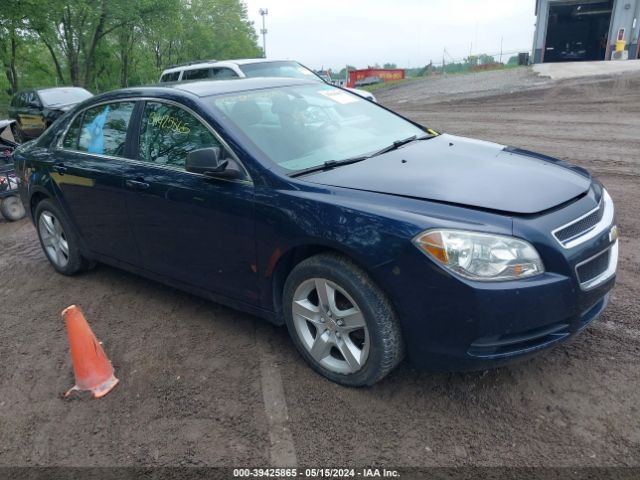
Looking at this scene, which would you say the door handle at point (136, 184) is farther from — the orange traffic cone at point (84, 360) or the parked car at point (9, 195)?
the parked car at point (9, 195)

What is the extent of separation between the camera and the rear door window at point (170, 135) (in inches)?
144

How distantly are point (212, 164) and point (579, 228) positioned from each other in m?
2.09

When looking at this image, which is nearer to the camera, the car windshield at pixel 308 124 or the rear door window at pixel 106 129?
the car windshield at pixel 308 124

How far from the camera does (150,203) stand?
154 inches

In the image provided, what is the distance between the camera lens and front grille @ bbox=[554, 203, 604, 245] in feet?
8.84

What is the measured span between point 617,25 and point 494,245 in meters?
36.8

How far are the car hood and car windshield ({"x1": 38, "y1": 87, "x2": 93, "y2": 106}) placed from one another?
14509mm

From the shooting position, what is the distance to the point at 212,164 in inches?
129

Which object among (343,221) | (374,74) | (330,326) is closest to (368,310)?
(330,326)

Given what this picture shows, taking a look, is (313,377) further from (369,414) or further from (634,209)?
(634,209)

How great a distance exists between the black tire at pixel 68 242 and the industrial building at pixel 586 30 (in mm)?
34257

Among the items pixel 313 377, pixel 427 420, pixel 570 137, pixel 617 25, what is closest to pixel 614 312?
pixel 427 420

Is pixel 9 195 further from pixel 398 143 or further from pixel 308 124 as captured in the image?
pixel 398 143

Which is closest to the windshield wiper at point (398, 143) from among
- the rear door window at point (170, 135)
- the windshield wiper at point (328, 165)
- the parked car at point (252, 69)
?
the windshield wiper at point (328, 165)
